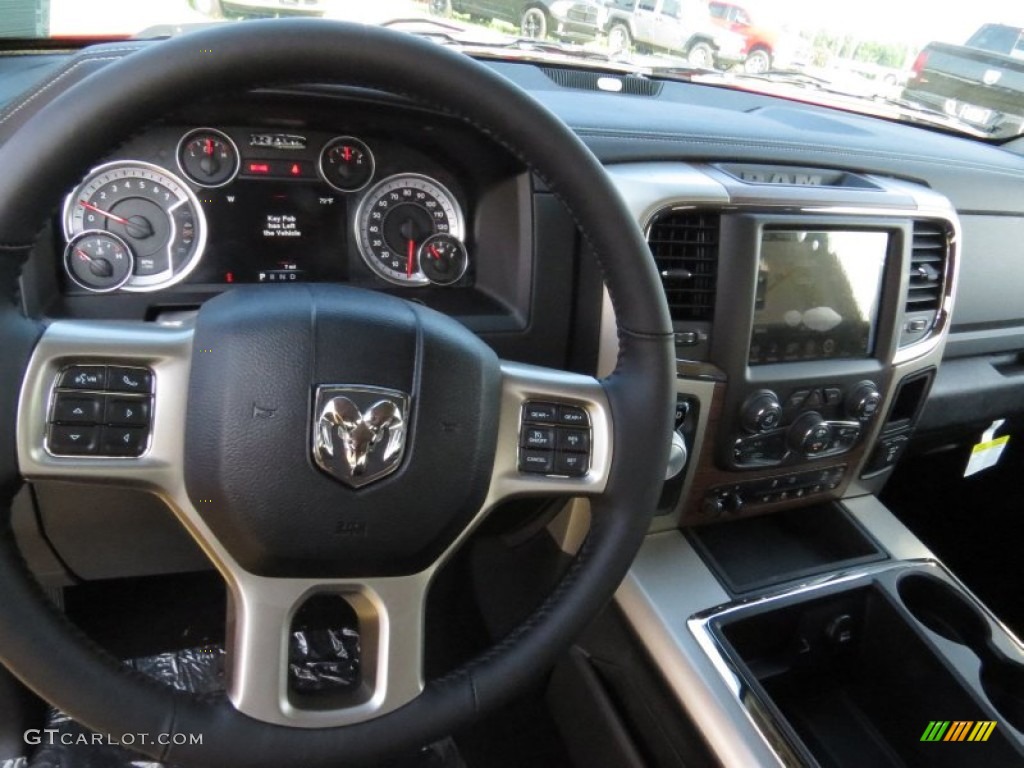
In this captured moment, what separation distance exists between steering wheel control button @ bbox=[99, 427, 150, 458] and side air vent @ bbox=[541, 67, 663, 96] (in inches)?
50.8

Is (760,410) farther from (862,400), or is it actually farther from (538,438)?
(538,438)

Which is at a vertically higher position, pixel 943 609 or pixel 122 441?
pixel 122 441

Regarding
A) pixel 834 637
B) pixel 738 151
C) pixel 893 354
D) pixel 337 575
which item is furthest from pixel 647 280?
pixel 834 637

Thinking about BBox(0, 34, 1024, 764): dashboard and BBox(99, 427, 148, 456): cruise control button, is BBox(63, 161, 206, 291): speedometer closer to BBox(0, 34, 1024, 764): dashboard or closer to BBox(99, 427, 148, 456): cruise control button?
BBox(0, 34, 1024, 764): dashboard

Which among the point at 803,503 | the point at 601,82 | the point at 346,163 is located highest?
the point at 601,82

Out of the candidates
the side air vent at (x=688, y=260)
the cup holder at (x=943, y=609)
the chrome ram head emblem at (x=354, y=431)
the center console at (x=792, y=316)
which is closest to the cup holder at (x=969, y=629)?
the cup holder at (x=943, y=609)

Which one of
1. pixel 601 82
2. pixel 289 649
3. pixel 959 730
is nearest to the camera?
pixel 289 649

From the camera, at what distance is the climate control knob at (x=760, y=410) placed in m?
1.53

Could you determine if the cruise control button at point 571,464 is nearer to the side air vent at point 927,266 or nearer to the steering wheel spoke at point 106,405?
the steering wheel spoke at point 106,405

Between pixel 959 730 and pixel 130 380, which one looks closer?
pixel 130 380

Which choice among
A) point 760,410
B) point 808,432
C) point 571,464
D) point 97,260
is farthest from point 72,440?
point 808,432

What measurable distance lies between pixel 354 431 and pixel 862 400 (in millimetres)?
1090

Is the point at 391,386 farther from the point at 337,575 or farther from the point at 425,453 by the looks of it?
the point at 337,575

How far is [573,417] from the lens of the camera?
3.54 ft
